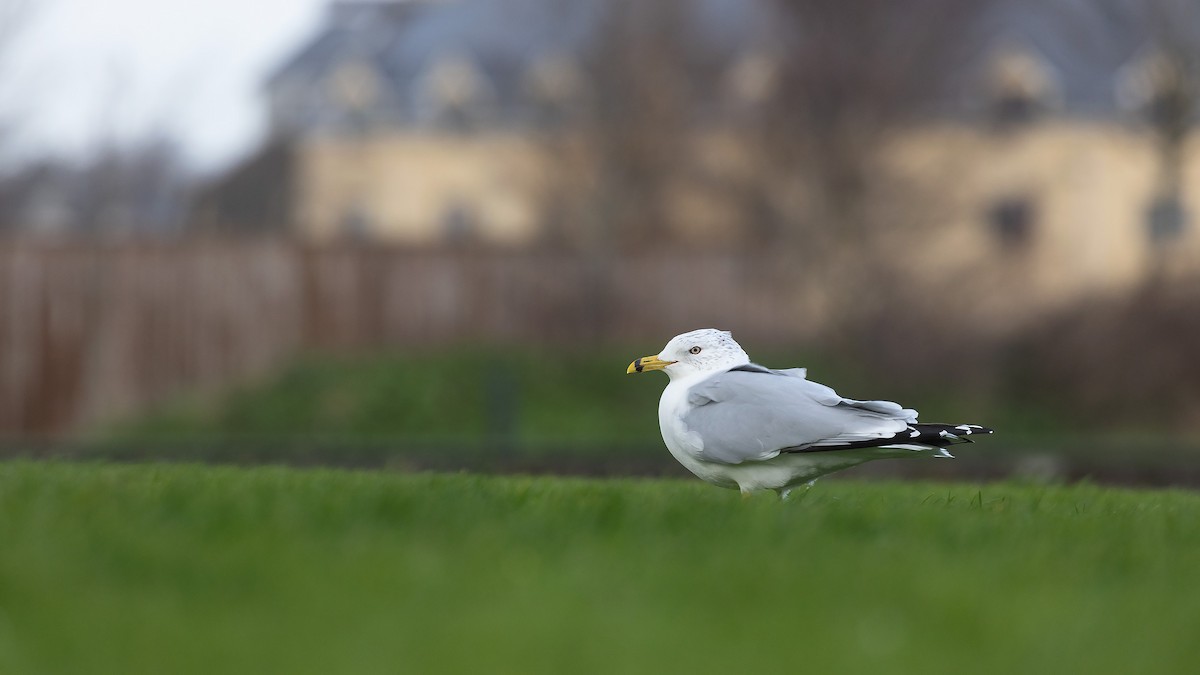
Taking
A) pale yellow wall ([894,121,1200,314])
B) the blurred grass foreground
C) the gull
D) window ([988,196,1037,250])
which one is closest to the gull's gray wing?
the gull

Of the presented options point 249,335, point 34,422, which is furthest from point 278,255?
point 34,422

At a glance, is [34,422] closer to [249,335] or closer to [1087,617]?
[249,335]

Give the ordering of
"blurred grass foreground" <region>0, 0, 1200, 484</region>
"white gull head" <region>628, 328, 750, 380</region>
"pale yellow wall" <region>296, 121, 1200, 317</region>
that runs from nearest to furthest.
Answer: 1. "white gull head" <region>628, 328, 750, 380</region>
2. "blurred grass foreground" <region>0, 0, 1200, 484</region>
3. "pale yellow wall" <region>296, 121, 1200, 317</region>

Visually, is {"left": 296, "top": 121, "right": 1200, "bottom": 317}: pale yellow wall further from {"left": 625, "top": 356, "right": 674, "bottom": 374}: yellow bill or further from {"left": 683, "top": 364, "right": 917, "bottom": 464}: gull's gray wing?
{"left": 683, "top": 364, "right": 917, "bottom": 464}: gull's gray wing

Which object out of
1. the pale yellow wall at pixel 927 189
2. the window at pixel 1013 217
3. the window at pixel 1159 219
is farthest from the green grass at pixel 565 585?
the window at pixel 1013 217

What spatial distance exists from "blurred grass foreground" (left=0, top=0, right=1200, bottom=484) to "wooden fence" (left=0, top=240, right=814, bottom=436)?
0.04m

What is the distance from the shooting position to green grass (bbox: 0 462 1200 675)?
3598 mm

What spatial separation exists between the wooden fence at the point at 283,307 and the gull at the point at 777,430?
70.6 ft

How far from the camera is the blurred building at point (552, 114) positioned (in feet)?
109

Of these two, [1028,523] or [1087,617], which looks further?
[1028,523]

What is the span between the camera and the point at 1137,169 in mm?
49719

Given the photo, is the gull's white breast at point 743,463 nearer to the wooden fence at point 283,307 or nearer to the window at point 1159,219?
the wooden fence at point 283,307

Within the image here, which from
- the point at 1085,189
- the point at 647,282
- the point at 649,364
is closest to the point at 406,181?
the point at 1085,189

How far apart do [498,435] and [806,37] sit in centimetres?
1139
